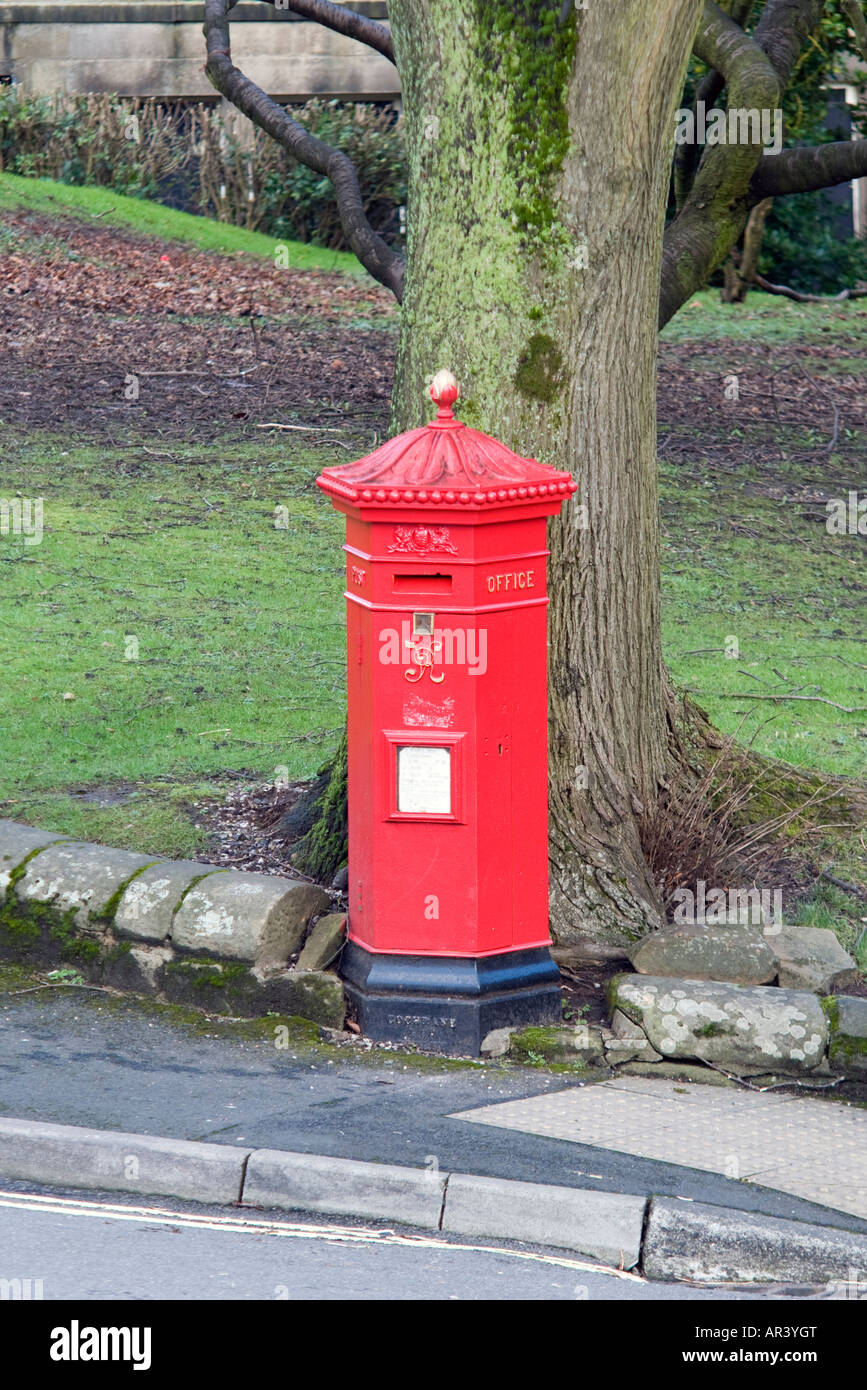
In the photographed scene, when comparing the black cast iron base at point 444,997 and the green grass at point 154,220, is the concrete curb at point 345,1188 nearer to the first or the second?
the black cast iron base at point 444,997

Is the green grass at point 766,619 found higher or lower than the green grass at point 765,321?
lower

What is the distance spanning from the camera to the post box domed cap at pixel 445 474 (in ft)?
17.6

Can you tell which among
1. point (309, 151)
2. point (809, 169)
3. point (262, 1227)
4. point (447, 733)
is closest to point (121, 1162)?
point (262, 1227)

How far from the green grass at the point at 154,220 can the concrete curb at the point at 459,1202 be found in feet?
61.7

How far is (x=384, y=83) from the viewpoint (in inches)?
1049

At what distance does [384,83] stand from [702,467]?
14.0m

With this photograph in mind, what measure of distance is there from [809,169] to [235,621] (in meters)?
4.55

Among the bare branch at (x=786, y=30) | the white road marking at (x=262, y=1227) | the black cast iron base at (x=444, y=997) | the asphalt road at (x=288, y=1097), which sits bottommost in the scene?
the white road marking at (x=262, y=1227)

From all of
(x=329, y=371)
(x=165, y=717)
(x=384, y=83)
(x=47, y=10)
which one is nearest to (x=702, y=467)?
(x=329, y=371)

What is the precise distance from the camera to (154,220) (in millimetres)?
22984

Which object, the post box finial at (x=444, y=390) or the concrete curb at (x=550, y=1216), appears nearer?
the concrete curb at (x=550, y=1216)
